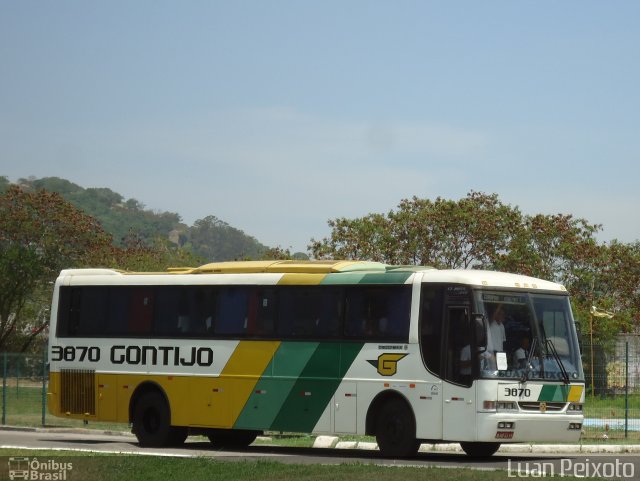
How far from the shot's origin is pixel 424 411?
21.8 m

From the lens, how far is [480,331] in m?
21.3

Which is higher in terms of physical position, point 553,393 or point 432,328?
point 432,328

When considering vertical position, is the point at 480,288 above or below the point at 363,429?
above

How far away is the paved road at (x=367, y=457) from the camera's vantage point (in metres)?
19.3

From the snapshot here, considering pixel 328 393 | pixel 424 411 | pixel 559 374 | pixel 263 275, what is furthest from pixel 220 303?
pixel 559 374

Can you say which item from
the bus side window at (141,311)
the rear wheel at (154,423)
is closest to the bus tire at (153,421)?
the rear wheel at (154,423)

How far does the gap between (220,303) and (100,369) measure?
322 centimetres

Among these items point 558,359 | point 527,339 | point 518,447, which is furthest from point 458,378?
point 518,447

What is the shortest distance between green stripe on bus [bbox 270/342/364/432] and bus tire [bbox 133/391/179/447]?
8.78 feet

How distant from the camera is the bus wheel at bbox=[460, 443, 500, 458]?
2297 centimetres

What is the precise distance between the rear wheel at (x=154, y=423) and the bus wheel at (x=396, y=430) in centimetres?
492

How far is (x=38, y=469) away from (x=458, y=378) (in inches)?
277

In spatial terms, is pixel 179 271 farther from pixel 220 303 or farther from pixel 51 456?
A: pixel 51 456

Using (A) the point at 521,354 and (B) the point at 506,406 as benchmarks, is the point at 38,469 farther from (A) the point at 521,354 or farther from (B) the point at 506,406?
(A) the point at 521,354
